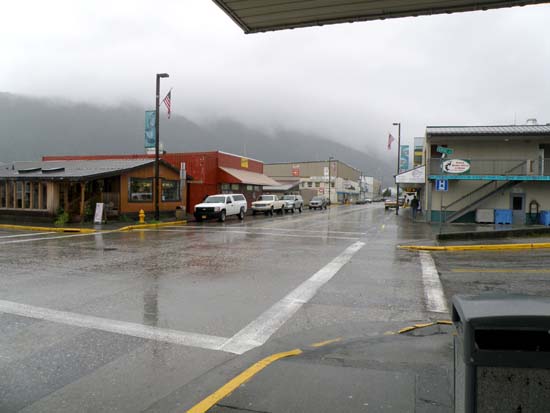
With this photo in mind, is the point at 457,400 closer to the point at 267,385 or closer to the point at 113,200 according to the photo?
the point at 267,385

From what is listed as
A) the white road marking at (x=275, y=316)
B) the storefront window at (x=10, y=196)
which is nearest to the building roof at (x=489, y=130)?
the white road marking at (x=275, y=316)

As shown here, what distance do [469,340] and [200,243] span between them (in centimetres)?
1463

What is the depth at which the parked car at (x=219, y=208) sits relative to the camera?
28719 mm

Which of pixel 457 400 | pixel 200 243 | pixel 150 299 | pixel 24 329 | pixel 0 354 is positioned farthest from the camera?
pixel 200 243

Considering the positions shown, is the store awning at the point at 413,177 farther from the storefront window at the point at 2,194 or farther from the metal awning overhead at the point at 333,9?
the storefront window at the point at 2,194

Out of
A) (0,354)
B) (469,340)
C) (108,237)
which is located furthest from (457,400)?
(108,237)

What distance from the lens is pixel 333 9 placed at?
5.42 meters

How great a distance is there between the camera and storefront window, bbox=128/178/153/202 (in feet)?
90.2

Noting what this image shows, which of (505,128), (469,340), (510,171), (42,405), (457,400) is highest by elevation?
(505,128)

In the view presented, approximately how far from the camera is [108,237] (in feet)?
60.6

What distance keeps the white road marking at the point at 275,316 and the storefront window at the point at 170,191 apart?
871 inches

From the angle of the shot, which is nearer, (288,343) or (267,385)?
(267,385)

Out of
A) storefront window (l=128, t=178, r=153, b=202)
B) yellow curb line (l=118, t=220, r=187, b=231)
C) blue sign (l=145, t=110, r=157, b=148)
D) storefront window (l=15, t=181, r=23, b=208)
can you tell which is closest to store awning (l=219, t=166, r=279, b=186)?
blue sign (l=145, t=110, r=157, b=148)

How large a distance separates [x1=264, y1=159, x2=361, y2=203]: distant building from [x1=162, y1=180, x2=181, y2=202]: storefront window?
57.4 m
